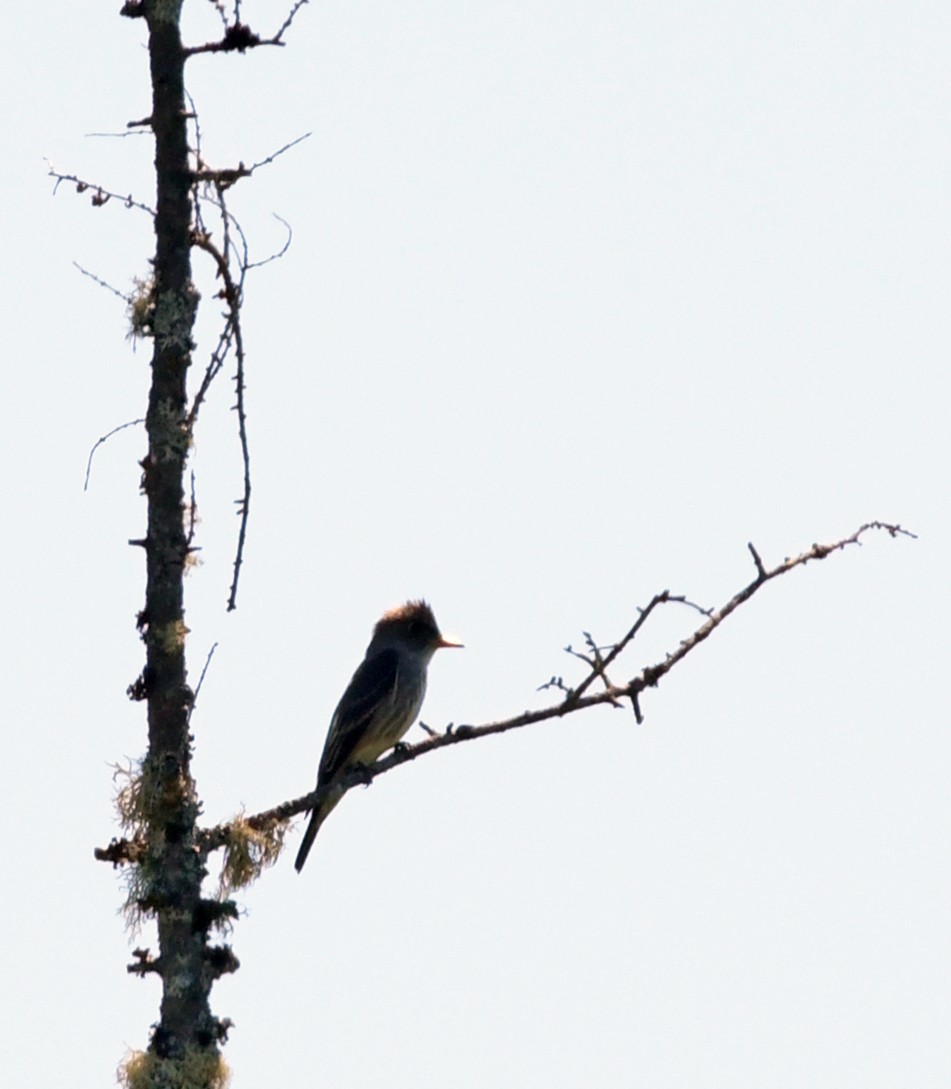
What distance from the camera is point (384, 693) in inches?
452

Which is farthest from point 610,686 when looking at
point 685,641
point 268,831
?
point 268,831

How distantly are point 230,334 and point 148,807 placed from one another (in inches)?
63.9

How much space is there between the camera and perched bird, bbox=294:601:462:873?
1120 centimetres

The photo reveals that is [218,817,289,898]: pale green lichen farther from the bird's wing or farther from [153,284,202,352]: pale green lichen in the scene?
the bird's wing

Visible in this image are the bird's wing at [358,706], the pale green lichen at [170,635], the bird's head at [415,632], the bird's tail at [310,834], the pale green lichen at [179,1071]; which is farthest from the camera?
the bird's head at [415,632]

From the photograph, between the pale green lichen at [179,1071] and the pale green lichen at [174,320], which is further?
the pale green lichen at [174,320]

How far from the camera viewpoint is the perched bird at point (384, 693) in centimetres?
1120

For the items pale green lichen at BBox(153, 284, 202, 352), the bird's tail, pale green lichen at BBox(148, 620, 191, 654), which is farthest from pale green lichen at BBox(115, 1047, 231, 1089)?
the bird's tail

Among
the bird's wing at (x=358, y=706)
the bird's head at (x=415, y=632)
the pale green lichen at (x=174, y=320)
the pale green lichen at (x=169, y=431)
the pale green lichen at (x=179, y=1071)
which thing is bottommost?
the pale green lichen at (x=179, y=1071)

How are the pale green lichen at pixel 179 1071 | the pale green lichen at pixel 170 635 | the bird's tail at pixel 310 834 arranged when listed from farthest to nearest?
the bird's tail at pixel 310 834 < the pale green lichen at pixel 170 635 < the pale green lichen at pixel 179 1071

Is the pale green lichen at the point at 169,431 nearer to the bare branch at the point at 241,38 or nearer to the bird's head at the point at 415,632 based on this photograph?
the bare branch at the point at 241,38

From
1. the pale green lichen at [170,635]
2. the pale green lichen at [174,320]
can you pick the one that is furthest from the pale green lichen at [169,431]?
the pale green lichen at [170,635]

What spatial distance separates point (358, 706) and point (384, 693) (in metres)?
0.18

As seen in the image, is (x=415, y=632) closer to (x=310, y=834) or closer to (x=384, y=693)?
(x=384, y=693)
